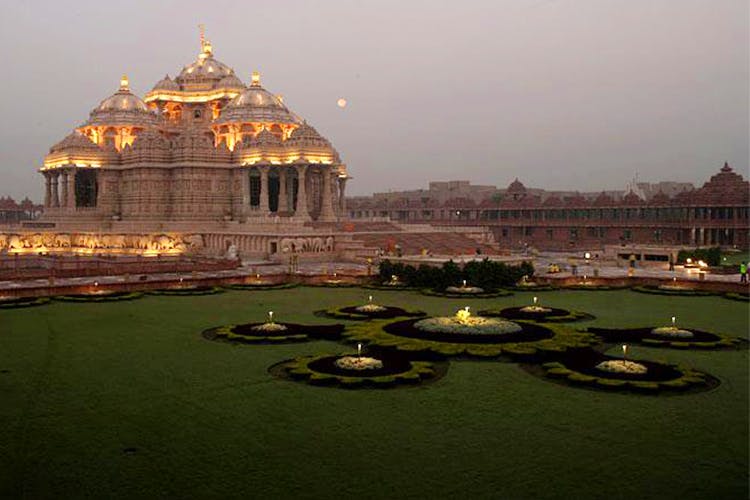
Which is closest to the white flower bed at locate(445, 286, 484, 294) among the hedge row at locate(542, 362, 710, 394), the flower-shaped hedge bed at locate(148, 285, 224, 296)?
the flower-shaped hedge bed at locate(148, 285, 224, 296)

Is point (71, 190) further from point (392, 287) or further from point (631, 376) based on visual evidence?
point (631, 376)

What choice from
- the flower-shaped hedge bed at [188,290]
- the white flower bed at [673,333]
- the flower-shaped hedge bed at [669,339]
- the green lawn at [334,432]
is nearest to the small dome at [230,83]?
the flower-shaped hedge bed at [188,290]

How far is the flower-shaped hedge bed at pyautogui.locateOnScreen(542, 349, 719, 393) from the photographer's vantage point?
15383 mm

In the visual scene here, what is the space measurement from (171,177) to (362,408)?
57.7 metres

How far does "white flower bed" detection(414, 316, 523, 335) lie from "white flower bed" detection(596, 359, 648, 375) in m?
4.20

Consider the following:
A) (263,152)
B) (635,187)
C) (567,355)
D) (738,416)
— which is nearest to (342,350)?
(567,355)

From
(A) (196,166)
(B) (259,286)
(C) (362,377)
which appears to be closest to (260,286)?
(B) (259,286)

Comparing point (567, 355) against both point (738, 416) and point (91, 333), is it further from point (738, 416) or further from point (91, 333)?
point (91, 333)

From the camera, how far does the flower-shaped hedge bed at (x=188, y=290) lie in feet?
108

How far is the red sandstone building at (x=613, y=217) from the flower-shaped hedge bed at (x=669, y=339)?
161 feet

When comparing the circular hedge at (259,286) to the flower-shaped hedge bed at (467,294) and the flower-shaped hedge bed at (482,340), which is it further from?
the flower-shaped hedge bed at (482,340)

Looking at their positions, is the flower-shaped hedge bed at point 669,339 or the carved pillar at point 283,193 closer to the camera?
the flower-shaped hedge bed at point 669,339

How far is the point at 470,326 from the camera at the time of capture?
68.8ft

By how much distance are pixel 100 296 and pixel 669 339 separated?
2198cm
